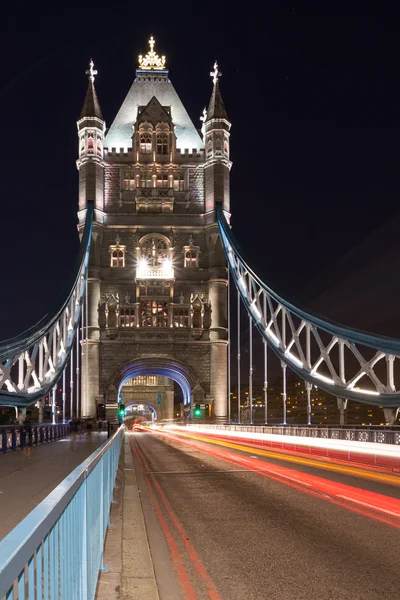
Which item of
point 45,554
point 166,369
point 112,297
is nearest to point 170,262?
point 112,297

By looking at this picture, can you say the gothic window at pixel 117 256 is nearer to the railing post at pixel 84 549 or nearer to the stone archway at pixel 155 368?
the stone archway at pixel 155 368

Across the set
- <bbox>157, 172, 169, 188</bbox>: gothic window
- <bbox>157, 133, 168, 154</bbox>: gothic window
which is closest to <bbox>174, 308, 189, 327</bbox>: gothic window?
<bbox>157, 172, 169, 188</bbox>: gothic window

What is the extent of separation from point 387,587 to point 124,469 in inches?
605

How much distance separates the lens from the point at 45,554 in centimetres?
355

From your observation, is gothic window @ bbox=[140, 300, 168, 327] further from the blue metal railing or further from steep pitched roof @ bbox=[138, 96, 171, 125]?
the blue metal railing

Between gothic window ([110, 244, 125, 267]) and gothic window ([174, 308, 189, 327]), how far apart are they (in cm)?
680

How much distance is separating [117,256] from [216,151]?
1463cm

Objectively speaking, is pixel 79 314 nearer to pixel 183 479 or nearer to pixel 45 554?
pixel 183 479

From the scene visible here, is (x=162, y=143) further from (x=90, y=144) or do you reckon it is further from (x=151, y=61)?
(x=151, y=61)

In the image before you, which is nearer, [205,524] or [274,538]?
[274,538]

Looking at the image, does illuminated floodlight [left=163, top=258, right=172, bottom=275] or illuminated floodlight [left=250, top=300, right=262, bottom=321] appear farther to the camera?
illuminated floodlight [left=163, top=258, right=172, bottom=275]

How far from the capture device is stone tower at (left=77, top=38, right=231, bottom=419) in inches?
2943

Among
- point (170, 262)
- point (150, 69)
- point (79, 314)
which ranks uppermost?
point (150, 69)

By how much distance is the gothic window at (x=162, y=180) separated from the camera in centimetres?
7894
